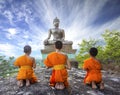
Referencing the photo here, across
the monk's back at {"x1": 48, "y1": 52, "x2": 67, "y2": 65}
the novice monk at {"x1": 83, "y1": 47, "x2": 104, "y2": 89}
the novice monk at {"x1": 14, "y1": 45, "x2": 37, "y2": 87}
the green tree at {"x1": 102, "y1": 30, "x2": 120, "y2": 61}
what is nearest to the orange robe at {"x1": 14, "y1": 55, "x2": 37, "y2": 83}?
the novice monk at {"x1": 14, "y1": 45, "x2": 37, "y2": 87}

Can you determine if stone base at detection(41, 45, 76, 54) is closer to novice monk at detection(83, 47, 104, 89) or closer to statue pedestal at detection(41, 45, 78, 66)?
statue pedestal at detection(41, 45, 78, 66)

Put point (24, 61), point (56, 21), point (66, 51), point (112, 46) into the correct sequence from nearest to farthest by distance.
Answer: point (24, 61) < point (66, 51) < point (56, 21) < point (112, 46)

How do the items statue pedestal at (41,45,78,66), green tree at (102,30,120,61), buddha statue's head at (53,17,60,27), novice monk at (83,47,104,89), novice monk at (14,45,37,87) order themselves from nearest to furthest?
novice monk at (14,45,37,87), novice monk at (83,47,104,89), statue pedestal at (41,45,78,66), buddha statue's head at (53,17,60,27), green tree at (102,30,120,61)

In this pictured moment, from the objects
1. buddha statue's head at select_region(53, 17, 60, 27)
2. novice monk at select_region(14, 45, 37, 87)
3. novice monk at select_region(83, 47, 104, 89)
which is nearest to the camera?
novice monk at select_region(14, 45, 37, 87)

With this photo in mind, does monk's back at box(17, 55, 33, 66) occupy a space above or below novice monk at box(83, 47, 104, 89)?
above

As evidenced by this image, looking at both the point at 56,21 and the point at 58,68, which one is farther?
the point at 56,21

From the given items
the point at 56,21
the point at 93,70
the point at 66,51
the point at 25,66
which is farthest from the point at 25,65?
the point at 56,21

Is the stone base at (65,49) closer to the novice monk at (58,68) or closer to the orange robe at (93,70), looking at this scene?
the orange robe at (93,70)

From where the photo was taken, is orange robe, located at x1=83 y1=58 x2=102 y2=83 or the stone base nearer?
orange robe, located at x1=83 y1=58 x2=102 y2=83

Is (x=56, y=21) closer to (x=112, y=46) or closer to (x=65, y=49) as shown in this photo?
(x=65, y=49)

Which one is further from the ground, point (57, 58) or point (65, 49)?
point (65, 49)

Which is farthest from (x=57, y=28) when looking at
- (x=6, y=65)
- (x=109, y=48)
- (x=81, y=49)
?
(x=81, y=49)

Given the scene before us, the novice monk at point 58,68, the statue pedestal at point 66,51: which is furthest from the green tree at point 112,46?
the novice monk at point 58,68

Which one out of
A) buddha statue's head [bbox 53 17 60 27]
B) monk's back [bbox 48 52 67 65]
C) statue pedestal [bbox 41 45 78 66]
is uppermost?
buddha statue's head [bbox 53 17 60 27]
